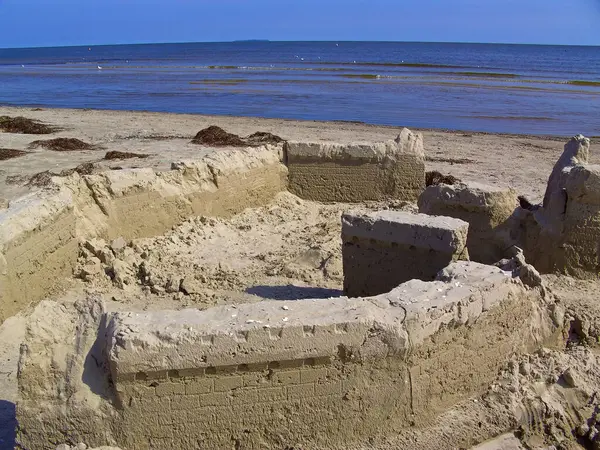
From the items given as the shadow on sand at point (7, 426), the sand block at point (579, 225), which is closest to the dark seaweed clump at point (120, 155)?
the sand block at point (579, 225)

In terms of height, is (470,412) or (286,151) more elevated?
(286,151)

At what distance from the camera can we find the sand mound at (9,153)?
1345 centimetres

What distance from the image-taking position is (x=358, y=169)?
10.1 m

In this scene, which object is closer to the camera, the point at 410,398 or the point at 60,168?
the point at 410,398

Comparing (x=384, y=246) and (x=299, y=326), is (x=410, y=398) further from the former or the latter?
(x=384, y=246)

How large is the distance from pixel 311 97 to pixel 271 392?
24371mm

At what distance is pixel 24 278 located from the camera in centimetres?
641

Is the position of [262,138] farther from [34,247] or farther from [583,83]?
[583,83]

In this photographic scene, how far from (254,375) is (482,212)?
13.8 ft

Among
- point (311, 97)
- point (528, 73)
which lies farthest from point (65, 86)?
point (528, 73)

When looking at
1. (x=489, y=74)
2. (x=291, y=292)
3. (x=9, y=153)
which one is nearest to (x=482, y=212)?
(x=291, y=292)

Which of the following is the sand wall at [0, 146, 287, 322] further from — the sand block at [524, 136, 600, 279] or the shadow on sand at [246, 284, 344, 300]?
the sand block at [524, 136, 600, 279]

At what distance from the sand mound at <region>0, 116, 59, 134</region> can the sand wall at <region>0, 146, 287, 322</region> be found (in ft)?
31.1

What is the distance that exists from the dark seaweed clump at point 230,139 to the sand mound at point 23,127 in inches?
172
